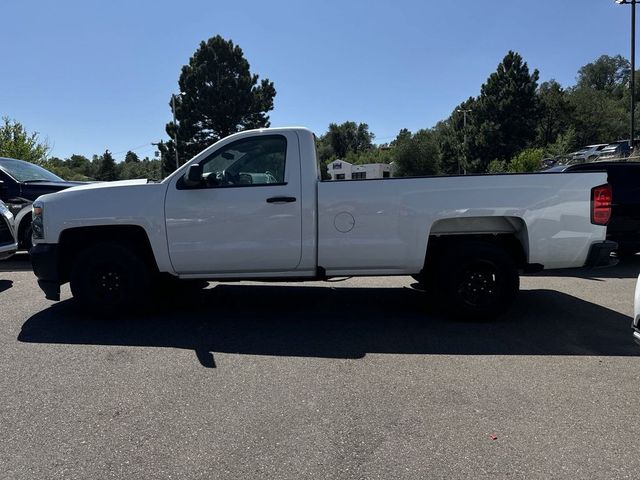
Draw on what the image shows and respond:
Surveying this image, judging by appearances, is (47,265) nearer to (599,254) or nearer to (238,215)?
(238,215)

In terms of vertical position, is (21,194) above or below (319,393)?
above

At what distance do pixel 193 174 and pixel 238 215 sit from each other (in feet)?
2.11

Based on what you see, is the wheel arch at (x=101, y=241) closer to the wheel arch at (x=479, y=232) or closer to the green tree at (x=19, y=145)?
the wheel arch at (x=479, y=232)

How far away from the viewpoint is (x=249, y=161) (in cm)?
566

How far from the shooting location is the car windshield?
10.5 meters

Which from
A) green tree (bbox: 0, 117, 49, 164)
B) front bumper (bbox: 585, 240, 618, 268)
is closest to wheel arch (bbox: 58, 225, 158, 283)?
front bumper (bbox: 585, 240, 618, 268)

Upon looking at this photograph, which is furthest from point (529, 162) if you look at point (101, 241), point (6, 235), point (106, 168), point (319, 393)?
point (106, 168)

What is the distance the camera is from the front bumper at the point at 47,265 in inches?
222

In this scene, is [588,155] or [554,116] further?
[554,116]

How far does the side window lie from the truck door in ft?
0.04

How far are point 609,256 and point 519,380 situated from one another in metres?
2.33

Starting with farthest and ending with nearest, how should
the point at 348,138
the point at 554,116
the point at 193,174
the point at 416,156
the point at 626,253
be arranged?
the point at 348,138, the point at 416,156, the point at 554,116, the point at 626,253, the point at 193,174

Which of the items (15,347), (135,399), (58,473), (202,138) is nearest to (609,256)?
(135,399)

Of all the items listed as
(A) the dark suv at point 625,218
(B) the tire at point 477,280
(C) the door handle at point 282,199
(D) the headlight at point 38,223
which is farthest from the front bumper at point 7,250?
(A) the dark suv at point 625,218
